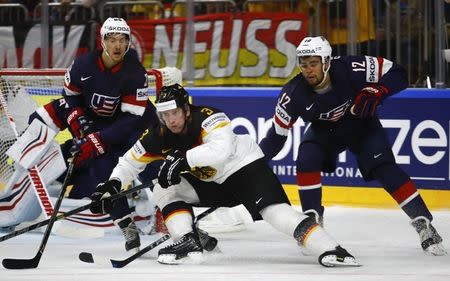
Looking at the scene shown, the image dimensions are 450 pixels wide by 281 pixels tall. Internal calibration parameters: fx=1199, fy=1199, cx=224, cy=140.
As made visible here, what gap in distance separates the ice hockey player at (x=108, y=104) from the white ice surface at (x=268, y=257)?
1.49ft

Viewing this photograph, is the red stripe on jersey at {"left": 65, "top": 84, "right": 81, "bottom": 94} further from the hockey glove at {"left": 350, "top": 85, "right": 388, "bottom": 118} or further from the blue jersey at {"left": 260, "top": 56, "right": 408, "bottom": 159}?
the hockey glove at {"left": 350, "top": 85, "right": 388, "bottom": 118}

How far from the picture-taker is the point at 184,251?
234 inches

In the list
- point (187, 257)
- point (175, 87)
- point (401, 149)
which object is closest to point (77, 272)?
point (187, 257)

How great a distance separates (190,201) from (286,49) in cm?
257

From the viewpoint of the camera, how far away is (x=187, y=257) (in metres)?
5.97

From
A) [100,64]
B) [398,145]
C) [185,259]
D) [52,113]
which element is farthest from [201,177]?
[398,145]

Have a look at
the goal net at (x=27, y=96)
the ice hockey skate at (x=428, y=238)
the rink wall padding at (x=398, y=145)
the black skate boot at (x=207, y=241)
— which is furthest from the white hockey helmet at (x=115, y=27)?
the ice hockey skate at (x=428, y=238)

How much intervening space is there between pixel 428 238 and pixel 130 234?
1.59m

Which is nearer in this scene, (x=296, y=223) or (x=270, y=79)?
(x=296, y=223)

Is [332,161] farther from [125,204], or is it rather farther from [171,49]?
[171,49]

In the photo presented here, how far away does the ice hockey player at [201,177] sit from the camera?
5859 millimetres

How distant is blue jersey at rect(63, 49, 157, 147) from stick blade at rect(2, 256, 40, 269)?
3.15 ft

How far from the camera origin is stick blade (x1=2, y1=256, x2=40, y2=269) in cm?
591

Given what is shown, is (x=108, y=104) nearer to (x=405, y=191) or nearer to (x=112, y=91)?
(x=112, y=91)
